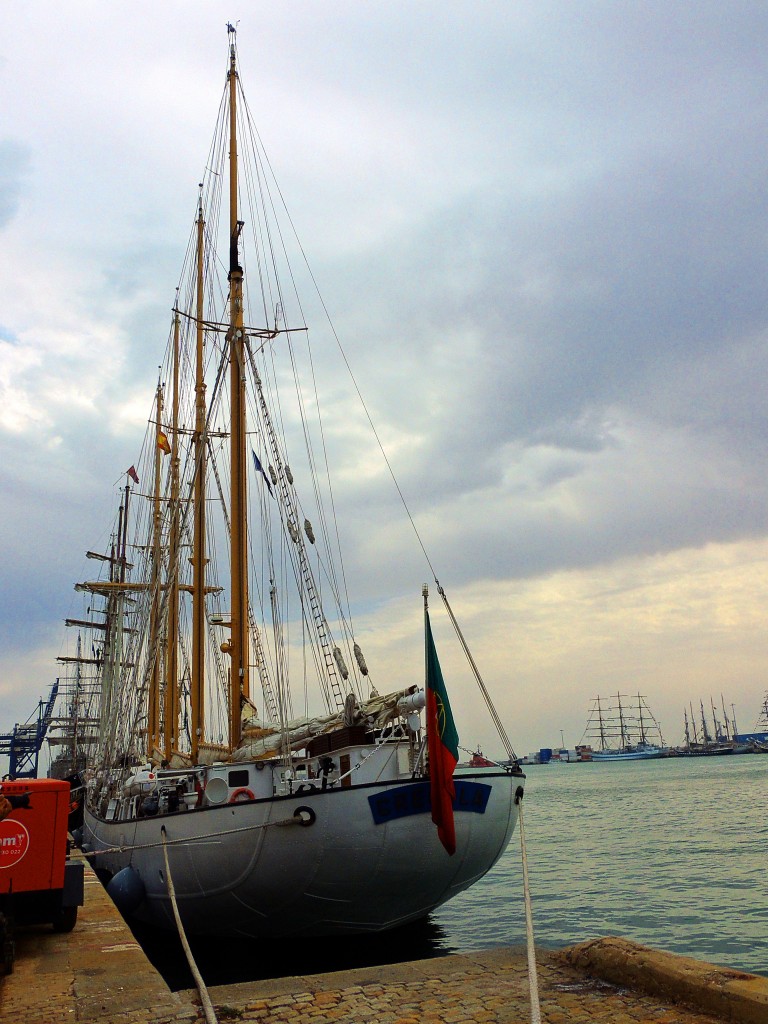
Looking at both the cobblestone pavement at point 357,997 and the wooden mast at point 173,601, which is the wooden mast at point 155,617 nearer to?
the wooden mast at point 173,601

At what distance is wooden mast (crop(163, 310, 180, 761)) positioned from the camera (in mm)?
31656

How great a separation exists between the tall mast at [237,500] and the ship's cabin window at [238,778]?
3.72 metres

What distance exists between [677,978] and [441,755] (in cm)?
640

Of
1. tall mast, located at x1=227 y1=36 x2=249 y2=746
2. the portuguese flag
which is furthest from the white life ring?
the portuguese flag

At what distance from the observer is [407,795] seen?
14273mm

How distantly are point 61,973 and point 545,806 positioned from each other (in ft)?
206

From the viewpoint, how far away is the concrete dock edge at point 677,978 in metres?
6.14

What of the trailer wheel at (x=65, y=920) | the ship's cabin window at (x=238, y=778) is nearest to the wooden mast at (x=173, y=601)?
the ship's cabin window at (x=238, y=778)

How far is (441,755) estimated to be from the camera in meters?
13.0

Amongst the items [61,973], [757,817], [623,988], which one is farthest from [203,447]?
[757,817]

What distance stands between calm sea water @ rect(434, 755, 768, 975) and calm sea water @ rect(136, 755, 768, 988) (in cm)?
3

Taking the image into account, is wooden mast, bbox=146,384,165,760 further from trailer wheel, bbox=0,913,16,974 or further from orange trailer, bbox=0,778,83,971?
trailer wheel, bbox=0,913,16,974

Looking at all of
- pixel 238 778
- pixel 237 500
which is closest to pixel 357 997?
pixel 238 778

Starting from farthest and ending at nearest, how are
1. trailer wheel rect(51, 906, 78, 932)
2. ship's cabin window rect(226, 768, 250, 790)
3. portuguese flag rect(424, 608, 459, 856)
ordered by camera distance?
ship's cabin window rect(226, 768, 250, 790)
portuguese flag rect(424, 608, 459, 856)
trailer wheel rect(51, 906, 78, 932)
